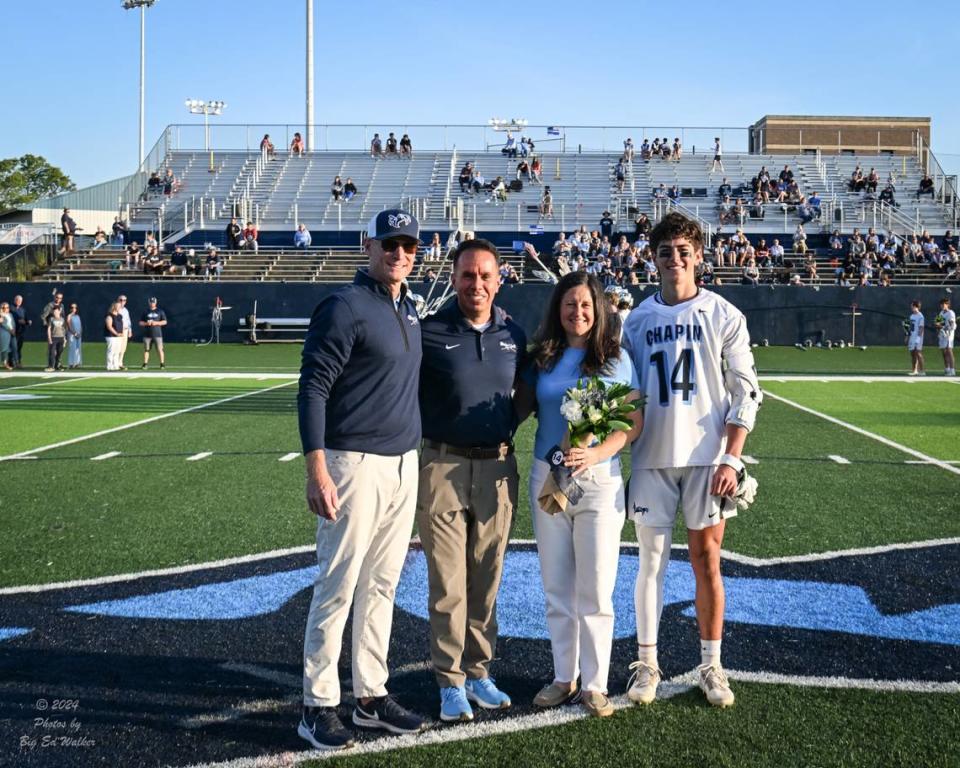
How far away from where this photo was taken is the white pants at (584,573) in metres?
4.04

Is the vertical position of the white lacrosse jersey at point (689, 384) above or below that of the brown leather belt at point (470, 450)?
above

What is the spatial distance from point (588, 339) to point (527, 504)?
3.90m

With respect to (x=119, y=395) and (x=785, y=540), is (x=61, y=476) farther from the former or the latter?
(x=119, y=395)

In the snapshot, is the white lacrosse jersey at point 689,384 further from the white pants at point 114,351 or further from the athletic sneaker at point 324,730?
the white pants at point 114,351

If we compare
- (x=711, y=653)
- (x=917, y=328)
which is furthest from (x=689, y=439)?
(x=917, y=328)

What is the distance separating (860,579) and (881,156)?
4593 cm

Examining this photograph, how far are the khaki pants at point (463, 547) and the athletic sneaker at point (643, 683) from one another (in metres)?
0.60

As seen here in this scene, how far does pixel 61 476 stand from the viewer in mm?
9180

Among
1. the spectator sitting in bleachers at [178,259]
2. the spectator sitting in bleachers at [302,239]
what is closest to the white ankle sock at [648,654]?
the spectator sitting in bleachers at [178,259]

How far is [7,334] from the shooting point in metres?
22.1

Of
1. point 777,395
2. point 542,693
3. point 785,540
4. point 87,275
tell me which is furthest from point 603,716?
point 87,275

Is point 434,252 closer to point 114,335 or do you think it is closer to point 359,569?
point 114,335

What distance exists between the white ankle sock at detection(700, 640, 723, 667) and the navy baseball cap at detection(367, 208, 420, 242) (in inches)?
80.5

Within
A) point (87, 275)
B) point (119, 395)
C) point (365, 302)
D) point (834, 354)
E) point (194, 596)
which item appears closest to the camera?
point (365, 302)
